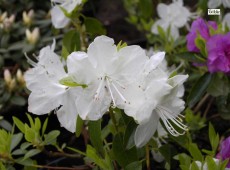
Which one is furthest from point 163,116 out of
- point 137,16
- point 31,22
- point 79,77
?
point 137,16

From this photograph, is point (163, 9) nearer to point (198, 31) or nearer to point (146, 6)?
point (146, 6)

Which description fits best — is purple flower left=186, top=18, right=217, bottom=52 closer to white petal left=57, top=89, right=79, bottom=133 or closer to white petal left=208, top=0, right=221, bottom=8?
white petal left=208, top=0, right=221, bottom=8

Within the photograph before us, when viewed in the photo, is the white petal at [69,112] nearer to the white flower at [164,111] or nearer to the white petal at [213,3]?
the white flower at [164,111]

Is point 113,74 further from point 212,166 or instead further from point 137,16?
point 137,16

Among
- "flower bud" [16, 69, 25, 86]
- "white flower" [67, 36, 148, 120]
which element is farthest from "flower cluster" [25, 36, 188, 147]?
"flower bud" [16, 69, 25, 86]

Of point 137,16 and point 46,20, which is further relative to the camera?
point 137,16

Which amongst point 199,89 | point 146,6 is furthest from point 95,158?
point 146,6
